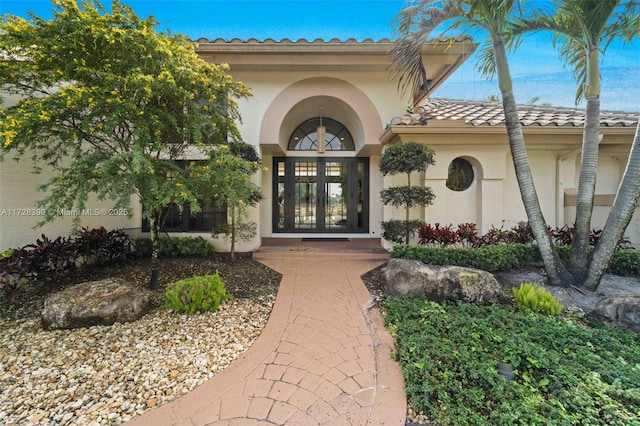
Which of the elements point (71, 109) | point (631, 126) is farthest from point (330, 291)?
point (631, 126)

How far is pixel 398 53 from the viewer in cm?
510

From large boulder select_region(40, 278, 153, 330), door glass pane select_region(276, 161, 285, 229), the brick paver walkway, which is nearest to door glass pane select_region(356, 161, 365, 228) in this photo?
door glass pane select_region(276, 161, 285, 229)

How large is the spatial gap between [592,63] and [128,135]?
8335mm

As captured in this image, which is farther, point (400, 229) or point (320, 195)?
point (320, 195)

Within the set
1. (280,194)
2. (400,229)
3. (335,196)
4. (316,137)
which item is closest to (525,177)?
(400,229)

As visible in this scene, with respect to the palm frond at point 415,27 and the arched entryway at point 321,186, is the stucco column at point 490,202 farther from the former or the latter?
the palm frond at point 415,27

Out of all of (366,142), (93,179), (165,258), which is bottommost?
(165,258)

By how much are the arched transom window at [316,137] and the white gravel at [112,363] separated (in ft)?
22.3

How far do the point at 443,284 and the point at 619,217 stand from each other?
331 centimetres

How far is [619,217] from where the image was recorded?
13.9 feet

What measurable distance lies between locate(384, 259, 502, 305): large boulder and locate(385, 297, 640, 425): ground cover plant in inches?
20.9

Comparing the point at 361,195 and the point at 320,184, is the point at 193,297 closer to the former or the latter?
the point at 320,184

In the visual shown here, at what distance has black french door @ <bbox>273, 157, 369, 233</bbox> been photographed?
919cm

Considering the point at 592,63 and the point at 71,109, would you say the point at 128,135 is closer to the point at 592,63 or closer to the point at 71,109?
the point at 71,109
